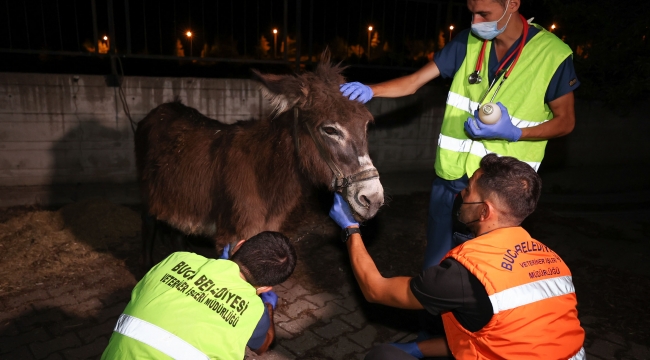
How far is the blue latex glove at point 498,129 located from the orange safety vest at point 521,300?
2.77ft

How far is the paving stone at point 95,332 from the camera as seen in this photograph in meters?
3.48

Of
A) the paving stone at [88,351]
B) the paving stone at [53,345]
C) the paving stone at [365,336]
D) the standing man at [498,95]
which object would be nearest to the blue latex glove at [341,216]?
the standing man at [498,95]

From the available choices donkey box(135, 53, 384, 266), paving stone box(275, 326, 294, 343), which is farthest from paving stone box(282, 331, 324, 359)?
donkey box(135, 53, 384, 266)

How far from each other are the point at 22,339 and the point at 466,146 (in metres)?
3.80

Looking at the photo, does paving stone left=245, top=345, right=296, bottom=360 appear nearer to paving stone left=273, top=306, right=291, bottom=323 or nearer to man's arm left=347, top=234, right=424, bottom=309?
paving stone left=273, top=306, right=291, bottom=323

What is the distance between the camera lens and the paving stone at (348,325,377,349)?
362 cm

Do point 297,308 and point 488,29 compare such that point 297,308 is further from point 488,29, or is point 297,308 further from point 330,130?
point 488,29

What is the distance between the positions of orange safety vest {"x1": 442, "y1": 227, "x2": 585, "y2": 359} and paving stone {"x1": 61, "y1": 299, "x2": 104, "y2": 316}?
11.3 feet

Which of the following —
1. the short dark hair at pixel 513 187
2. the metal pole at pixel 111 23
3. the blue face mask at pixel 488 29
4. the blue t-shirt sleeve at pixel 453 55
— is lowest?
the short dark hair at pixel 513 187

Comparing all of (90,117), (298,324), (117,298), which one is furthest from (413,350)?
(90,117)

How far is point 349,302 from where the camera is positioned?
4281 millimetres

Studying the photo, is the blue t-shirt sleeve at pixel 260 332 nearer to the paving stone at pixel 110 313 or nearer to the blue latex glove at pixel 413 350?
the blue latex glove at pixel 413 350

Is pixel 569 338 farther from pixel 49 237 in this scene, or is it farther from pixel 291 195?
pixel 49 237

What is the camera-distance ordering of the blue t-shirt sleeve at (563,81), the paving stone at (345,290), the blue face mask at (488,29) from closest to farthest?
the blue t-shirt sleeve at (563,81) → the blue face mask at (488,29) → the paving stone at (345,290)
